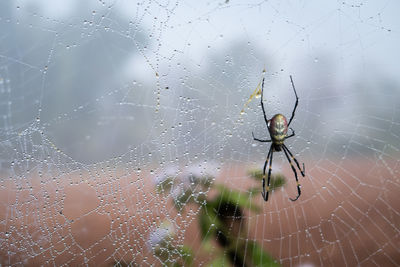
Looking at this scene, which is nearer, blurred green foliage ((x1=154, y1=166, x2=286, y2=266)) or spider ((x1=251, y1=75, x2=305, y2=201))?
spider ((x1=251, y1=75, x2=305, y2=201))

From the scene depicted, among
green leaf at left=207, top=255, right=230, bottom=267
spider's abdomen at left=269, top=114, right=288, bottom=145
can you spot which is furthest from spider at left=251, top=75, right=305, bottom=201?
green leaf at left=207, top=255, right=230, bottom=267

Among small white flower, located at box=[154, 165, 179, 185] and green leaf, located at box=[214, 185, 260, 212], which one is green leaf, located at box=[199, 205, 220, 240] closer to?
green leaf, located at box=[214, 185, 260, 212]

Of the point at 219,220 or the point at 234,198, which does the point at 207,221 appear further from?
the point at 234,198

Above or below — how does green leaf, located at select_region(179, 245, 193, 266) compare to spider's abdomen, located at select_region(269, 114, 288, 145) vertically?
below

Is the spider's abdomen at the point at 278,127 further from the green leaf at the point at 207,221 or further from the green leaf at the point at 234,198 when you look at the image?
the green leaf at the point at 207,221

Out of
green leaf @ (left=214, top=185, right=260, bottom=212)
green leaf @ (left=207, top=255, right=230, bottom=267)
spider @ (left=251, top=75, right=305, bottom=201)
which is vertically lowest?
green leaf @ (left=207, top=255, right=230, bottom=267)

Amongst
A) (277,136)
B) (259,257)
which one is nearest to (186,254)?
(259,257)

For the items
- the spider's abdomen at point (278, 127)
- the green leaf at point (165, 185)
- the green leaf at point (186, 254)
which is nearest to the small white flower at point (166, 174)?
the green leaf at point (165, 185)
